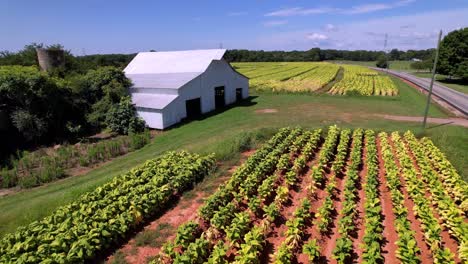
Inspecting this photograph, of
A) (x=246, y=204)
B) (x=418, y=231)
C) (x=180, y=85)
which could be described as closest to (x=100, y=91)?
(x=180, y=85)

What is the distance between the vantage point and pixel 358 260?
286 inches

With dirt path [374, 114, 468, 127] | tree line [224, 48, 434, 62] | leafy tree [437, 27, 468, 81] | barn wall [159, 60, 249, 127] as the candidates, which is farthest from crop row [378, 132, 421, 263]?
tree line [224, 48, 434, 62]

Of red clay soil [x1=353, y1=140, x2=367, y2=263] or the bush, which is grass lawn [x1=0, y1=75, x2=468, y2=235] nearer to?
the bush

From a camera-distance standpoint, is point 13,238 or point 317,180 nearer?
point 13,238

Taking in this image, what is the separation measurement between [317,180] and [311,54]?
144 meters

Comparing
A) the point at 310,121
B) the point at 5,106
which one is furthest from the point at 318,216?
the point at 5,106

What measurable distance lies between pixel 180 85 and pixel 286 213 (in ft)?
59.0

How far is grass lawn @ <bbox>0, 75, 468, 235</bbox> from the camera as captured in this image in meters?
11.2

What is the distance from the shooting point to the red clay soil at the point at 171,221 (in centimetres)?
762

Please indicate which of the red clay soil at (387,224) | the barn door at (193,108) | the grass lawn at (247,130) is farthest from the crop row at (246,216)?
the barn door at (193,108)

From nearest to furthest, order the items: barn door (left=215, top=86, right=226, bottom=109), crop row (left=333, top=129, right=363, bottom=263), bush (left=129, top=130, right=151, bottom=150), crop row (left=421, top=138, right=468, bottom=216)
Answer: crop row (left=333, top=129, right=363, bottom=263), crop row (left=421, top=138, right=468, bottom=216), bush (left=129, top=130, right=151, bottom=150), barn door (left=215, top=86, right=226, bottom=109)

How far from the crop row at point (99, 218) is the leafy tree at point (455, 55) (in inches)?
2062

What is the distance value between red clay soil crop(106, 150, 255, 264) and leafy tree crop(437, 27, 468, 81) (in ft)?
170

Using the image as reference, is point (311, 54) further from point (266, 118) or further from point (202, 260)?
point (202, 260)
